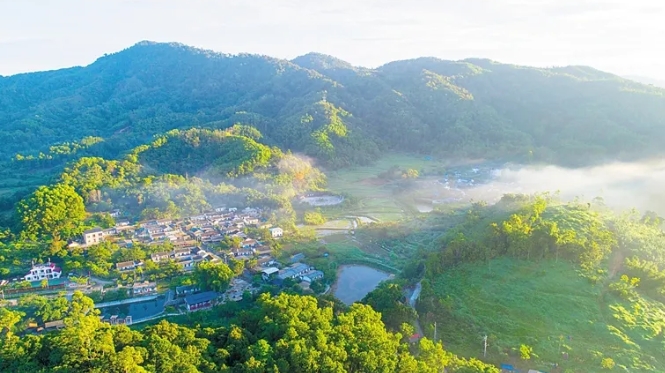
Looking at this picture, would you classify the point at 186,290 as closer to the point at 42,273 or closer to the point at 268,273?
the point at 268,273

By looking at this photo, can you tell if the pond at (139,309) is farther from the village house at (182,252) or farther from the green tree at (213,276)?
the village house at (182,252)

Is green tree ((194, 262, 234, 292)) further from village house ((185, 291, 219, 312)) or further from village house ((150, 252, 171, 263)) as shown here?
village house ((150, 252, 171, 263))

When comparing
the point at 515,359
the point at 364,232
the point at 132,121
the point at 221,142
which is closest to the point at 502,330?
the point at 515,359

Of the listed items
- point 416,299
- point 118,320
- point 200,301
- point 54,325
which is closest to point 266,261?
point 200,301

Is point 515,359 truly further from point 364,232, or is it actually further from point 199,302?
point 364,232

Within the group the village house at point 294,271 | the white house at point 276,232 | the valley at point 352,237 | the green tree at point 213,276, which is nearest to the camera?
the valley at point 352,237

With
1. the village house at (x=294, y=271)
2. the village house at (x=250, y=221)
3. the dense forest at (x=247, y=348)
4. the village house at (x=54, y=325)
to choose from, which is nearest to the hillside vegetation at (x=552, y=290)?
the dense forest at (x=247, y=348)

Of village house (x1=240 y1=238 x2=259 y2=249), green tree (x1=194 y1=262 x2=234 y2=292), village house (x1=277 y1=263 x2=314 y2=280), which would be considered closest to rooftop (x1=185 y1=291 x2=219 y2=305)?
green tree (x1=194 y1=262 x2=234 y2=292)
